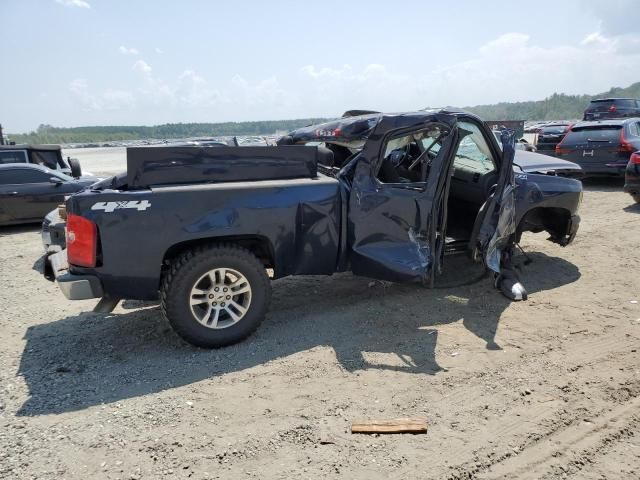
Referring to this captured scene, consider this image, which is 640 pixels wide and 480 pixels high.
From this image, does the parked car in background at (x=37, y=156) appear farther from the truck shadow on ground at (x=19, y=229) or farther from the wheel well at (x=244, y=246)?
the wheel well at (x=244, y=246)

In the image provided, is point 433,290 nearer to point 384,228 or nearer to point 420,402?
point 384,228

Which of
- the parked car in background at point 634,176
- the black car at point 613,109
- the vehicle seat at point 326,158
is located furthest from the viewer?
the black car at point 613,109

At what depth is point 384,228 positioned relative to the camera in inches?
180

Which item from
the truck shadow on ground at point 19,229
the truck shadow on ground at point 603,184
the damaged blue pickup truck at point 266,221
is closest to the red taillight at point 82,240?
the damaged blue pickup truck at point 266,221

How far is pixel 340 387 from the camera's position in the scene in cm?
355

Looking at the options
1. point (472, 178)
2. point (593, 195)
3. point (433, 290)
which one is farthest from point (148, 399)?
point (593, 195)

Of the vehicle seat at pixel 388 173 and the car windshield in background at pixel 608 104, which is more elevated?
the car windshield in background at pixel 608 104

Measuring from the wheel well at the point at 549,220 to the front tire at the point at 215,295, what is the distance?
3380mm

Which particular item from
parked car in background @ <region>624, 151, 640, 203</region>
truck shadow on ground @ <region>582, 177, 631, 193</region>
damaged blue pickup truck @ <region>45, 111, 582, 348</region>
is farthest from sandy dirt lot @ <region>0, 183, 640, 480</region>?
truck shadow on ground @ <region>582, 177, 631, 193</region>

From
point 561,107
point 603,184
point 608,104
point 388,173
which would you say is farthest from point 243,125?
point 388,173

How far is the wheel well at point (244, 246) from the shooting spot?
13.5ft

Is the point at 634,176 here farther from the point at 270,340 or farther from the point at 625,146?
the point at 270,340

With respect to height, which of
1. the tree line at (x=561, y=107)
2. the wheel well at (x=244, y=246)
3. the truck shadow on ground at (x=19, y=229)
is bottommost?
the truck shadow on ground at (x=19, y=229)

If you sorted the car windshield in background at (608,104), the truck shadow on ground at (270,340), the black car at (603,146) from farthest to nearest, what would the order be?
the car windshield in background at (608,104) < the black car at (603,146) < the truck shadow on ground at (270,340)
